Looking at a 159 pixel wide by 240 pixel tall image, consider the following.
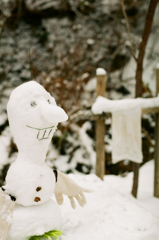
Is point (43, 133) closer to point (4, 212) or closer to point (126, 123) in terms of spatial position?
point (4, 212)

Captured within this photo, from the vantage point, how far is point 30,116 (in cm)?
137

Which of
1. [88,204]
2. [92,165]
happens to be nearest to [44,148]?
[88,204]

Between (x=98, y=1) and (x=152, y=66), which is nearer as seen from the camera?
(x=152, y=66)

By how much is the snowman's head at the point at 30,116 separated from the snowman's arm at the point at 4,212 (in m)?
0.31

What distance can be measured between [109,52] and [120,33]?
52 cm

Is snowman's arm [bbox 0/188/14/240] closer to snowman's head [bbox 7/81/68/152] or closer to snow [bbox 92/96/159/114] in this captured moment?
snowman's head [bbox 7/81/68/152]

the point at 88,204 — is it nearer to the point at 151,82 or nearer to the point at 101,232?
the point at 101,232

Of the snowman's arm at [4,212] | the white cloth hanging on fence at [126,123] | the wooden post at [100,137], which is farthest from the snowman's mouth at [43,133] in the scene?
the wooden post at [100,137]

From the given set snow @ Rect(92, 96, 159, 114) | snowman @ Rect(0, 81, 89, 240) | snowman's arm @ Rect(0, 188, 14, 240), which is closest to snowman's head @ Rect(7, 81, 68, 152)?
snowman @ Rect(0, 81, 89, 240)

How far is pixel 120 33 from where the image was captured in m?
5.81

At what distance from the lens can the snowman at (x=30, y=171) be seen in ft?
4.46

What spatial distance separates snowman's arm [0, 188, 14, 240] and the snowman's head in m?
0.31

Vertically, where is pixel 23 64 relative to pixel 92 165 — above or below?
above

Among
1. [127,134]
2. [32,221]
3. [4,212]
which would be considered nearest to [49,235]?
[32,221]
